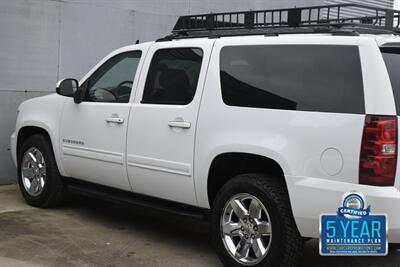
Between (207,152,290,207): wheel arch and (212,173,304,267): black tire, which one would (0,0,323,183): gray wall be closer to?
(207,152,290,207): wheel arch

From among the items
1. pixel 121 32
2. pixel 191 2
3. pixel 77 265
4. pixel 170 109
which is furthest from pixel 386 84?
pixel 191 2

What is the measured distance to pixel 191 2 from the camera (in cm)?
948

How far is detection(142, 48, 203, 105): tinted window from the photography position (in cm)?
485

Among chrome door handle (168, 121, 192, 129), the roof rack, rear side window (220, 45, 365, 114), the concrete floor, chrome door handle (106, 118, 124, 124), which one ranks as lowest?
the concrete floor

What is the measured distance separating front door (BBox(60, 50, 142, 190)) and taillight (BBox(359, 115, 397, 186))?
2385 millimetres

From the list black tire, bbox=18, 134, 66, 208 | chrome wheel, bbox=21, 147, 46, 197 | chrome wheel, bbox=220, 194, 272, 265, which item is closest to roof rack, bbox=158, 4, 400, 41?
chrome wheel, bbox=220, 194, 272, 265

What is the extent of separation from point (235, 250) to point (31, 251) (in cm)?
184

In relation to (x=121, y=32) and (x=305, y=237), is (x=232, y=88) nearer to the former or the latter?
(x=305, y=237)

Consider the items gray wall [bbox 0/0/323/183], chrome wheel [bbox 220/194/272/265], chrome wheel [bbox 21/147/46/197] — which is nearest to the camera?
chrome wheel [bbox 220/194/272/265]

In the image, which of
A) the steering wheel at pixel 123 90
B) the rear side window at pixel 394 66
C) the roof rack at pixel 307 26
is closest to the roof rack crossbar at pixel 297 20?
the roof rack at pixel 307 26

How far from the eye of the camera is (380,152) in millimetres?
3648

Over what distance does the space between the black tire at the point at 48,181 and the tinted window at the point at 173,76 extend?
1.62 m

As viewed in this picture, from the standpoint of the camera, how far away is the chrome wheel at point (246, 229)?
420 centimetres
